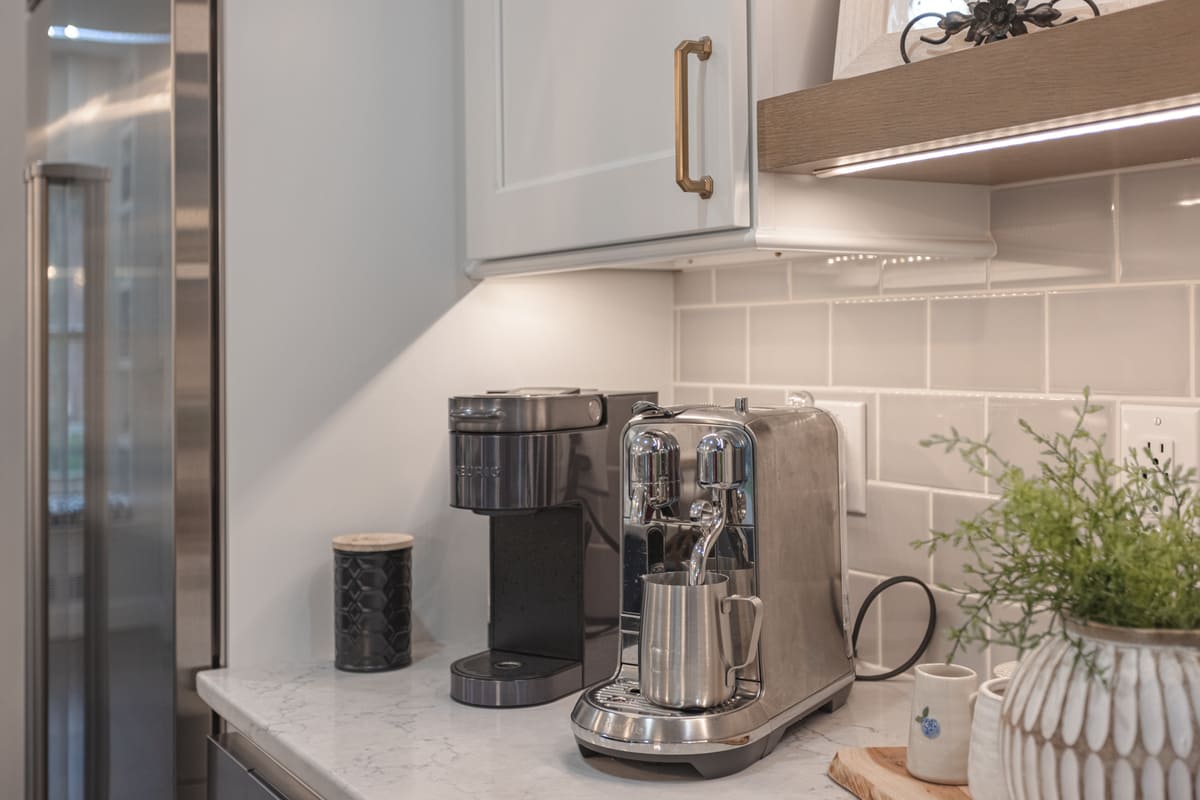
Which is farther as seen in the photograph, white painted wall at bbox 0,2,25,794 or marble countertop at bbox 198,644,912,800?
white painted wall at bbox 0,2,25,794

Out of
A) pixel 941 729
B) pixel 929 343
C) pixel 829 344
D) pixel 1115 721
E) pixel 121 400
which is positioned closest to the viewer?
pixel 1115 721

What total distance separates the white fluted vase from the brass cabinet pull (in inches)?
21.4

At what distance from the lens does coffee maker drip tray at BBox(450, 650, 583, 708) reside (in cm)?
127

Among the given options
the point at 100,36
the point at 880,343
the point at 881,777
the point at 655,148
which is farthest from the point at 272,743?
the point at 100,36

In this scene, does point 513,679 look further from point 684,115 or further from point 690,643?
point 684,115

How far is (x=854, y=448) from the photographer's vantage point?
1442 mm

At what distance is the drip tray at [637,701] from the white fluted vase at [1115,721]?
0.33 metres

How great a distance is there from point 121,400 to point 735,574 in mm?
950

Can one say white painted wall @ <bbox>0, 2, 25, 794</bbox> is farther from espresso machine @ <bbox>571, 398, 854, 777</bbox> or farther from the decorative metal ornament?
the decorative metal ornament

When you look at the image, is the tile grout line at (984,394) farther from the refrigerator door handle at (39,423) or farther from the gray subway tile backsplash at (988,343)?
the refrigerator door handle at (39,423)

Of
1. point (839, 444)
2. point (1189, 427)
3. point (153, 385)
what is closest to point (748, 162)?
point (839, 444)

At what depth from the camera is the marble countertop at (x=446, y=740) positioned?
1038mm

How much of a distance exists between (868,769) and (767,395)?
2.14 feet

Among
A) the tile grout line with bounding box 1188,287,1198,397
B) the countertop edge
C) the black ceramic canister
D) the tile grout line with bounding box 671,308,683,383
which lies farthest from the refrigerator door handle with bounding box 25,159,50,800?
the tile grout line with bounding box 1188,287,1198,397
